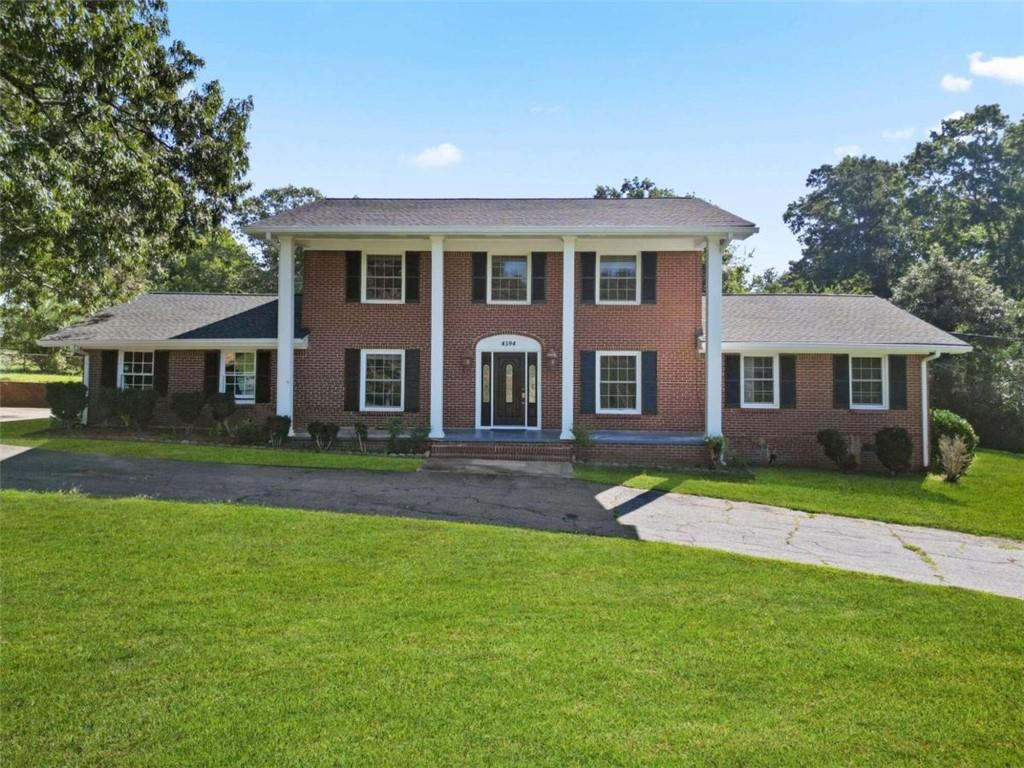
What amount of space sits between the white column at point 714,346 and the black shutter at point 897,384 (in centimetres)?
478

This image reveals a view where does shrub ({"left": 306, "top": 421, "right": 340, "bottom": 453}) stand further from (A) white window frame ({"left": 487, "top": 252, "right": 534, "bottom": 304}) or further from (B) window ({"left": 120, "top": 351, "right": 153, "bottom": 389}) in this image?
(B) window ({"left": 120, "top": 351, "right": 153, "bottom": 389})

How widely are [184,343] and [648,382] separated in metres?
12.6

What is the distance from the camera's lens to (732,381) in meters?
16.0

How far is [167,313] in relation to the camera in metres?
18.0

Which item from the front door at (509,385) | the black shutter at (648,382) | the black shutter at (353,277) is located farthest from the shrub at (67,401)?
the black shutter at (648,382)

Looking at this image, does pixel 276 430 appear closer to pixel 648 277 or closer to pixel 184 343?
pixel 184 343

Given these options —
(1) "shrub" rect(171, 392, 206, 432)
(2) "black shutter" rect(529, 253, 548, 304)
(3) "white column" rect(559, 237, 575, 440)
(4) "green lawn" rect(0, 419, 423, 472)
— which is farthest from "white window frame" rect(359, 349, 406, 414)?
(3) "white column" rect(559, 237, 575, 440)

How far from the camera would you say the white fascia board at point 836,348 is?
15078mm

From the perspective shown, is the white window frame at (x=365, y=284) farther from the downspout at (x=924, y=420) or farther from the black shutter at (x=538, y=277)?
the downspout at (x=924, y=420)

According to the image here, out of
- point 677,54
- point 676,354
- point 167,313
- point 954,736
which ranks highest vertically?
point 677,54

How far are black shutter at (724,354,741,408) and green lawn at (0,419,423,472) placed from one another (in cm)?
839

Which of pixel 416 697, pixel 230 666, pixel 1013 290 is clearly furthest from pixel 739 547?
pixel 1013 290

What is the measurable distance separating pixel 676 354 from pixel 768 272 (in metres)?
37.1

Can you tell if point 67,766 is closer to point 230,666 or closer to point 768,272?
point 230,666
